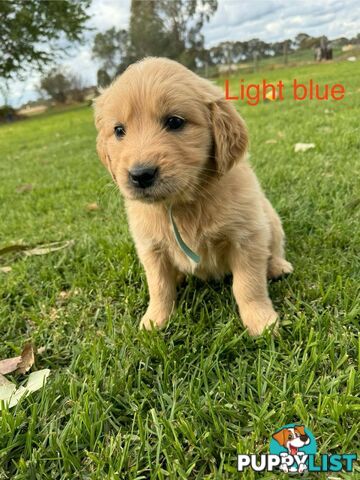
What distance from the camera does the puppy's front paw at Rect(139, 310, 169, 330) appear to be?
187cm

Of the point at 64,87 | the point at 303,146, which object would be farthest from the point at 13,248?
the point at 64,87

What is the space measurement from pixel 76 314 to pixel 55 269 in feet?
1.85

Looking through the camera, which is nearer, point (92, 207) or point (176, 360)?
point (176, 360)

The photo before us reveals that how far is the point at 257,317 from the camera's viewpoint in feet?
5.90

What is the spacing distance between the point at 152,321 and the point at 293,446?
2.67 feet

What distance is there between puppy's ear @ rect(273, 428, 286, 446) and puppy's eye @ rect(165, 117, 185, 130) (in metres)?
1.21

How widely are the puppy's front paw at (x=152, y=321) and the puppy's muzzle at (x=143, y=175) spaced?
0.61 meters

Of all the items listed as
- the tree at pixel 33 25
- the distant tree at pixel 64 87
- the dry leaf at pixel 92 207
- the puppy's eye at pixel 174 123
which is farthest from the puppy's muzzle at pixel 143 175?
the distant tree at pixel 64 87

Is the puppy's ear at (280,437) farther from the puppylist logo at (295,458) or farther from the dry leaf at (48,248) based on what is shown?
the dry leaf at (48,248)

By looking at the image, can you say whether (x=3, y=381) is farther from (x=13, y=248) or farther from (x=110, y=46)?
(x=110, y=46)

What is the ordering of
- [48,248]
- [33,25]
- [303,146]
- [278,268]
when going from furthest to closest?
[33,25]
[303,146]
[48,248]
[278,268]

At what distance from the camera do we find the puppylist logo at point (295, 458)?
119 centimetres

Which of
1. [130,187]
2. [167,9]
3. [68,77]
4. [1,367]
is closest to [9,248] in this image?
[1,367]

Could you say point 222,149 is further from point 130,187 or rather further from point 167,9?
point 167,9
